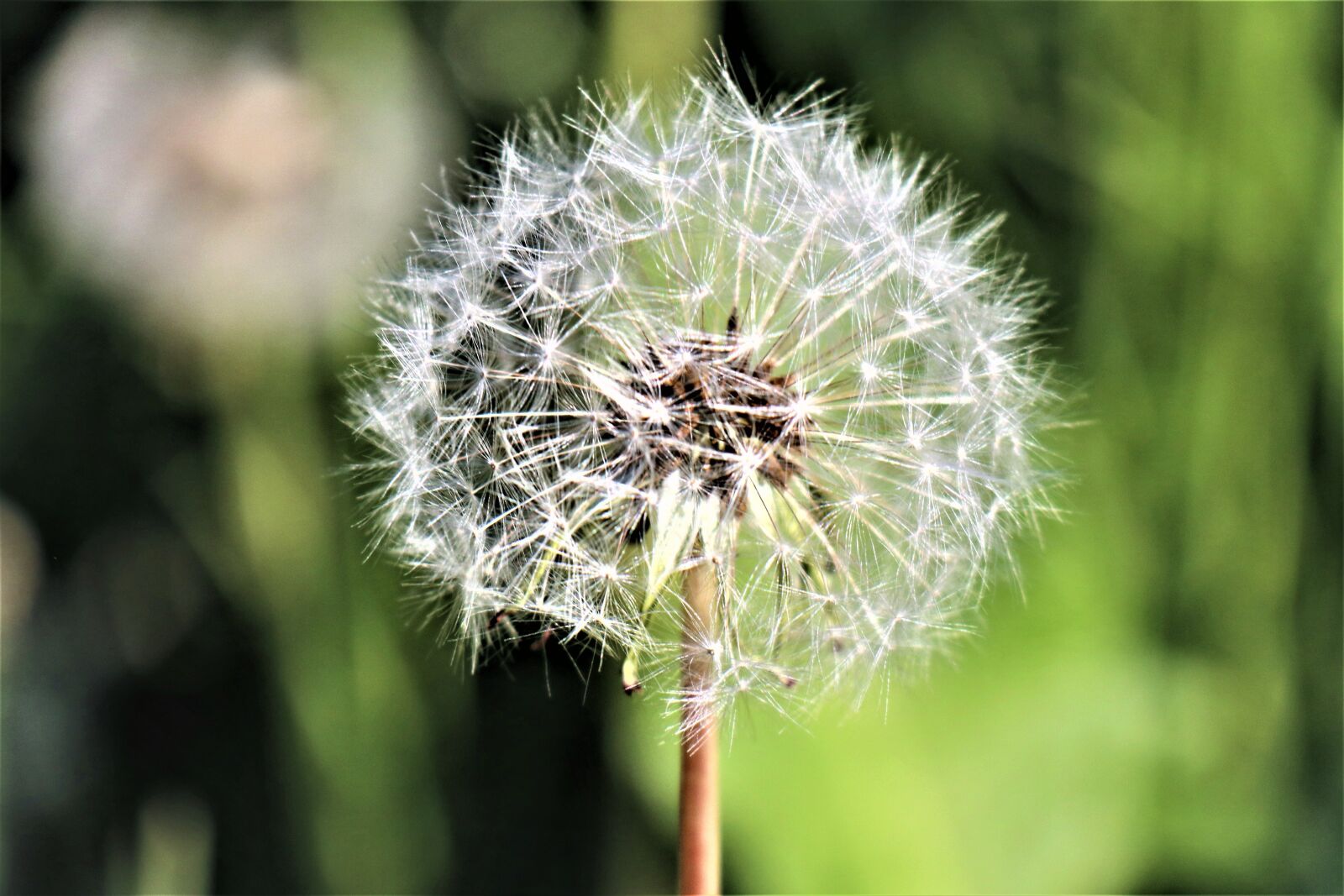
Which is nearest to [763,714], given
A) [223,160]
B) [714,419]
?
[714,419]

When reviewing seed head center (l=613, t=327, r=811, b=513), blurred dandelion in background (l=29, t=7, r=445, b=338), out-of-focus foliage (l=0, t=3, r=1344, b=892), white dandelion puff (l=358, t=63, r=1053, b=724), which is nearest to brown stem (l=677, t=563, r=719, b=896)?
white dandelion puff (l=358, t=63, r=1053, b=724)

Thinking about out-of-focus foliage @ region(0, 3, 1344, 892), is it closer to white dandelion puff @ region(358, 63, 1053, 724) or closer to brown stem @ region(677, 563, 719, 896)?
white dandelion puff @ region(358, 63, 1053, 724)

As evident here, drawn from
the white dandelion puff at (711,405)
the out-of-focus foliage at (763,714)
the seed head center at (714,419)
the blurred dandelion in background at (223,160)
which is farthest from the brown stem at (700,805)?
the blurred dandelion in background at (223,160)

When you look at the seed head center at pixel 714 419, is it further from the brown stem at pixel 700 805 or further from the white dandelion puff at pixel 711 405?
the brown stem at pixel 700 805

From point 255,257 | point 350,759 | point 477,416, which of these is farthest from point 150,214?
point 477,416

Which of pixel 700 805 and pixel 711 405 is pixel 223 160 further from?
pixel 700 805

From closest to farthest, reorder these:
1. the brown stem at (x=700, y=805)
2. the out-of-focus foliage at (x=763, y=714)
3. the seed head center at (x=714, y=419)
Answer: the brown stem at (x=700, y=805), the seed head center at (x=714, y=419), the out-of-focus foliage at (x=763, y=714)
